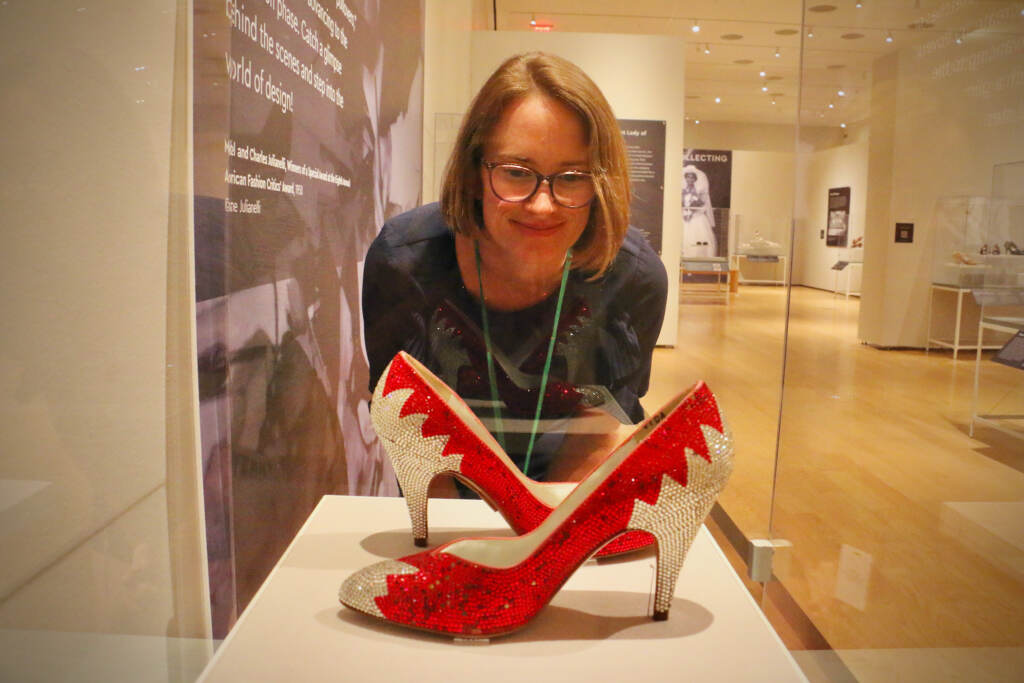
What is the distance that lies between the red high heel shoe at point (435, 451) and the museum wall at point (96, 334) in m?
0.24

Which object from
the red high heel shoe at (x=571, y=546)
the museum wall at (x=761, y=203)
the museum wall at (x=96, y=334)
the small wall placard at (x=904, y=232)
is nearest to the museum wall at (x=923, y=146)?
the small wall placard at (x=904, y=232)

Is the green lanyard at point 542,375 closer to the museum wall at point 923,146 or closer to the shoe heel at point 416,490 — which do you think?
the shoe heel at point 416,490

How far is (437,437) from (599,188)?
0.46 m

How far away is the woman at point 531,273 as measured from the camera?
3.55 ft

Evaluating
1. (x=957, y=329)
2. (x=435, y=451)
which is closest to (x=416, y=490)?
(x=435, y=451)

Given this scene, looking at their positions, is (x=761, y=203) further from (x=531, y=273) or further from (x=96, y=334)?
(x=96, y=334)

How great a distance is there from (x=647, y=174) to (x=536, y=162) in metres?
0.34

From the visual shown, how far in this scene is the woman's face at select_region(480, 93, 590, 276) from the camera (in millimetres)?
1069

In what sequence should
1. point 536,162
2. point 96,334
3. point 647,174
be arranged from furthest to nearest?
point 647,174, point 536,162, point 96,334

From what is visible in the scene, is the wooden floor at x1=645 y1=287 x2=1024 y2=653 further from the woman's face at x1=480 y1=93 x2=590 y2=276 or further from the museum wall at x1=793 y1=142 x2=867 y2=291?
the woman's face at x1=480 y1=93 x2=590 y2=276

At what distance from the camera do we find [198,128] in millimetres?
777

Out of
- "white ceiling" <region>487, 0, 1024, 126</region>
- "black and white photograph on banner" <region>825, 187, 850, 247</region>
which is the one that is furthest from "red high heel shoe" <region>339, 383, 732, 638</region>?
"black and white photograph on banner" <region>825, 187, 850, 247</region>

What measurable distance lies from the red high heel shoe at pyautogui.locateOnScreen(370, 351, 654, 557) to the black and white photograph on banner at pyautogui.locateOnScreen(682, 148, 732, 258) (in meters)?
0.81

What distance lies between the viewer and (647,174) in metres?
1.33
